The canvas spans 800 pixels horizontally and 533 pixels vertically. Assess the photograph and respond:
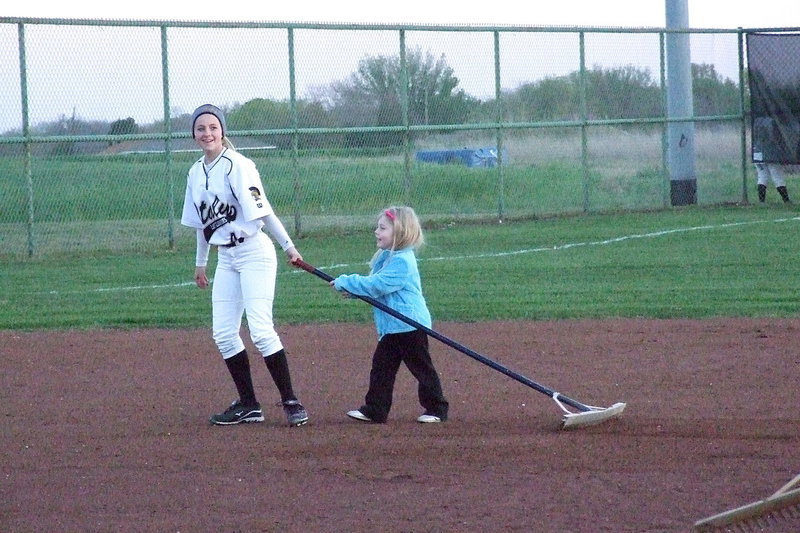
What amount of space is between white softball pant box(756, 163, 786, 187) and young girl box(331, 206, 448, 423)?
641 inches

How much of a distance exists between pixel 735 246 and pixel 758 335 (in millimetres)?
5924

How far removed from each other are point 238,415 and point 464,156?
41.4 feet

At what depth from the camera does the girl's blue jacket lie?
6301 millimetres

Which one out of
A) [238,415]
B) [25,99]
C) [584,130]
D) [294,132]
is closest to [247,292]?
[238,415]

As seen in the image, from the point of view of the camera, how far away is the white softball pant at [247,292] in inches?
252

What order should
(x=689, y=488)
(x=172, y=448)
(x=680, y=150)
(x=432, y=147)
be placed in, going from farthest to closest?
(x=680, y=150) < (x=432, y=147) < (x=172, y=448) < (x=689, y=488)

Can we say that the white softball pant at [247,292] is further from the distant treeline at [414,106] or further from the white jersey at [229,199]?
the distant treeline at [414,106]

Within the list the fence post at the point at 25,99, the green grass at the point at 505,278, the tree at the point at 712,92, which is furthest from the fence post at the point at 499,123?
the fence post at the point at 25,99

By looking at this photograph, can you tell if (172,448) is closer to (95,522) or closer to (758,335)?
(95,522)

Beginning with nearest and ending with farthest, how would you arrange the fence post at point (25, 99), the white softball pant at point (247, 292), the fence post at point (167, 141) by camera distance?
the white softball pant at point (247, 292)
the fence post at point (25, 99)
the fence post at point (167, 141)

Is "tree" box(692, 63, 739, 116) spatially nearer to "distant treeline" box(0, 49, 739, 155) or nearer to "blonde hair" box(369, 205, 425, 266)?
"distant treeline" box(0, 49, 739, 155)

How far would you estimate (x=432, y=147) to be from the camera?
60.6ft

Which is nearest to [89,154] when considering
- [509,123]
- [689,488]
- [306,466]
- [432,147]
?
[432,147]

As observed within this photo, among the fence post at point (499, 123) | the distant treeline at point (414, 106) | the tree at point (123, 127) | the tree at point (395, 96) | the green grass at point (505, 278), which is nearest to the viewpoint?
the green grass at point (505, 278)
